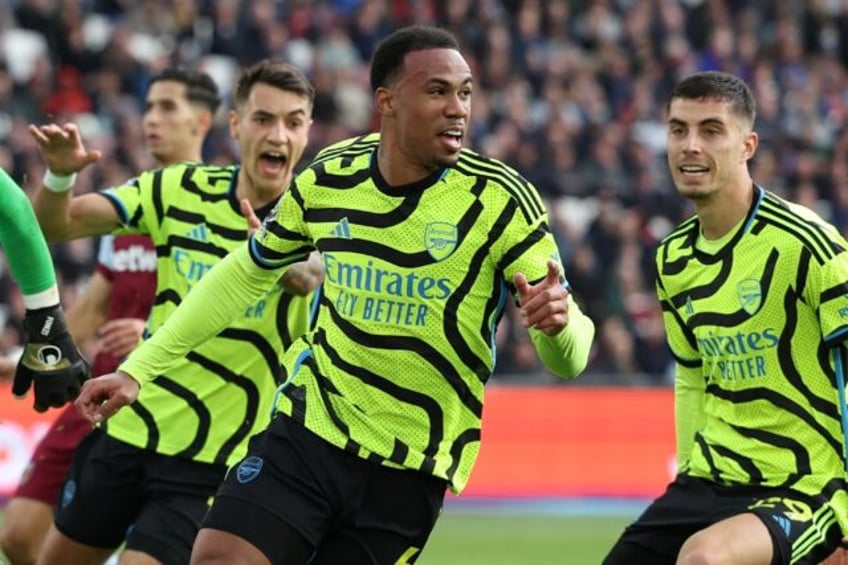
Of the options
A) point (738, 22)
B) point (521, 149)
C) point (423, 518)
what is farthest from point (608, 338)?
point (423, 518)

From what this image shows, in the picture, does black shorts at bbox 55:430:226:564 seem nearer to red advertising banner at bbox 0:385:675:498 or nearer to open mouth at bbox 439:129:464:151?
open mouth at bbox 439:129:464:151

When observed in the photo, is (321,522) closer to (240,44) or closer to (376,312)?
(376,312)

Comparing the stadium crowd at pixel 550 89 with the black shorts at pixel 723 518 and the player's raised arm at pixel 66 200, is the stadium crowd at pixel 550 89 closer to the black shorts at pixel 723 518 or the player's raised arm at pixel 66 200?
the player's raised arm at pixel 66 200

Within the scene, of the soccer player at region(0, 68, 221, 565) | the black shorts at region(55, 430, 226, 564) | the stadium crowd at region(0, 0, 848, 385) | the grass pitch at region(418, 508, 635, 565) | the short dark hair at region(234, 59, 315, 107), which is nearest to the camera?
the black shorts at region(55, 430, 226, 564)

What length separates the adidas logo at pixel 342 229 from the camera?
6.78 metres

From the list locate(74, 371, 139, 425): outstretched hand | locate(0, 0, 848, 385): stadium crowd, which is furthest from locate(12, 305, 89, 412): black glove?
locate(0, 0, 848, 385): stadium crowd

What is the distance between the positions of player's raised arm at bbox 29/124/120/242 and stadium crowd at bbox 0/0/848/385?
8.75 metres

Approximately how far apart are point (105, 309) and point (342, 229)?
3390 millimetres

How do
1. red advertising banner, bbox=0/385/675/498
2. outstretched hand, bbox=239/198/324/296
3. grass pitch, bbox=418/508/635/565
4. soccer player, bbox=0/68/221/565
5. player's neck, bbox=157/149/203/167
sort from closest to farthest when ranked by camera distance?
outstretched hand, bbox=239/198/324/296 → soccer player, bbox=0/68/221/565 → player's neck, bbox=157/149/203/167 → grass pitch, bbox=418/508/635/565 → red advertising banner, bbox=0/385/675/498

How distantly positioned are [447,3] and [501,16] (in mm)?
801

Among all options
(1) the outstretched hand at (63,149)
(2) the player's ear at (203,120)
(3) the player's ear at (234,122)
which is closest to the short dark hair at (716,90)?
(3) the player's ear at (234,122)

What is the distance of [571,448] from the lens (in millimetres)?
17734

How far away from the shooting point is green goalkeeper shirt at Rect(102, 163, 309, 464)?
26.1 feet

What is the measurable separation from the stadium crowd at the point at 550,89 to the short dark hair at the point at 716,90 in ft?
34.2
